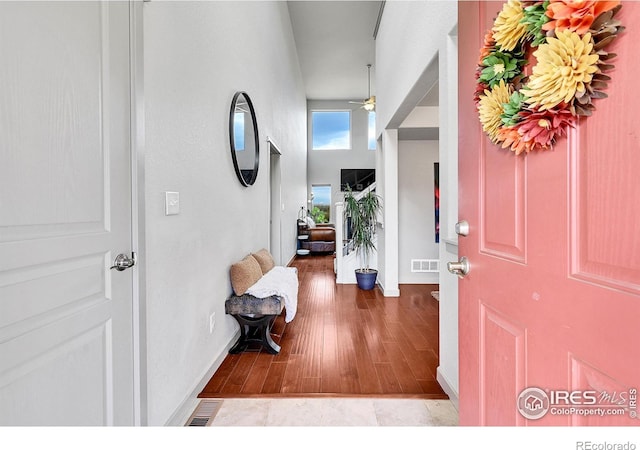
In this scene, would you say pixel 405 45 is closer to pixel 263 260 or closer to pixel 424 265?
pixel 263 260

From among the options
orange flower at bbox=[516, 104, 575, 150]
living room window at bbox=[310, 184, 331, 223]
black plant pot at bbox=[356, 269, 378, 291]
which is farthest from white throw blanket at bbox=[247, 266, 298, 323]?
living room window at bbox=[310, 184, 331, 223]

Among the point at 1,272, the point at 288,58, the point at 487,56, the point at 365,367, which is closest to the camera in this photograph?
the point at 1,272

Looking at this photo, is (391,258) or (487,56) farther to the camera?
(391,258)

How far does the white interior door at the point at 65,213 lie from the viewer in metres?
0.80

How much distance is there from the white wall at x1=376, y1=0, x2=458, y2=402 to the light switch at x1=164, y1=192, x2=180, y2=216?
5.09 feet

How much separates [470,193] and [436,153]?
371 centimetres

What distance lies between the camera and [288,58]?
219 inches

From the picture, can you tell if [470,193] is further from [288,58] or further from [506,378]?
[288,58]

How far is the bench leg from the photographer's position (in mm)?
2346

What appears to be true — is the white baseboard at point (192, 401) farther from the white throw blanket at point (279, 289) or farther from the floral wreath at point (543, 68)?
the floral wreath at point (543, 68)

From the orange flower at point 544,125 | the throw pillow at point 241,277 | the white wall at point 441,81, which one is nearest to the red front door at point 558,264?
the orange flower at point 544,125

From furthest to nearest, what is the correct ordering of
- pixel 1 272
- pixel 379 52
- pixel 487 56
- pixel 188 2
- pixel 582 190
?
pixel 379 52 < pixel 188 2 < pixel 487 56 < pixel 1 272 < pixel 582 190

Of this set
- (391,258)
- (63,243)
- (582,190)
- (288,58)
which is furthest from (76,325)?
(288,58)

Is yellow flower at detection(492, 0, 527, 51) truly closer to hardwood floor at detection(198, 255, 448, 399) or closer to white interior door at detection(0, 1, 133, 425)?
white interior door at detection(0, 1, 133, 425)
